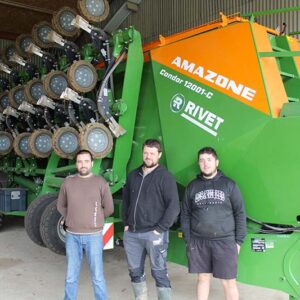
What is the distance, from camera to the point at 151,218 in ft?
10.2

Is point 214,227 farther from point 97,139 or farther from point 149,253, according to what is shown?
point 97,139

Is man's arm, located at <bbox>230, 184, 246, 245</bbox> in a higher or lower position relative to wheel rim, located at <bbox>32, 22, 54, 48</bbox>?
lower

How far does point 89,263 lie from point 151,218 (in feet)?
2.04

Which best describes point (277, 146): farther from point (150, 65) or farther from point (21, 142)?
point (21, 142)

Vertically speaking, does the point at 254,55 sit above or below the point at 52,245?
above

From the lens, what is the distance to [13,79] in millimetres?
6457

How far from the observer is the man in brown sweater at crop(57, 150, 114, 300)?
10.4 ft

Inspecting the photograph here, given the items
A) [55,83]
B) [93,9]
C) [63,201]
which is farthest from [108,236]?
[93,9]

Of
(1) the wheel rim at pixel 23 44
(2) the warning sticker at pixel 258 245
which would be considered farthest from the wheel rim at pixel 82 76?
(1) the wheel rim at pixel 23 44

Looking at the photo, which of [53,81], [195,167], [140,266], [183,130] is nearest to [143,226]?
[140,266]

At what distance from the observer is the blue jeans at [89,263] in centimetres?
317

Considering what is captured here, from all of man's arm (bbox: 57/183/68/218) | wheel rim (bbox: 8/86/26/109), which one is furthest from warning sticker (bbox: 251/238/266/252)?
wheel rim (bbox: 8/86/26/109)

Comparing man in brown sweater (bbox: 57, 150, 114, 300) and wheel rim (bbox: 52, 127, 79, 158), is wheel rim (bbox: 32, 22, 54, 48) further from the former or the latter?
man in brown sweater (bbox: 57, 150, 114, 300)

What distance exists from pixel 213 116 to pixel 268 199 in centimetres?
81
